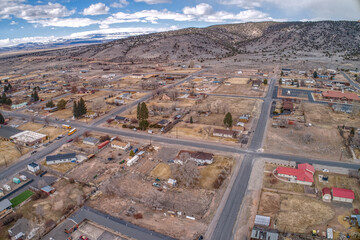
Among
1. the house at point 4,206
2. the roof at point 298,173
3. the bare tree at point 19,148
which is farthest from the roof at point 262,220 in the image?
the bare tree at point 19,148

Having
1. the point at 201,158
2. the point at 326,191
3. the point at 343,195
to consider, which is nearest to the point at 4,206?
the point at 201,158

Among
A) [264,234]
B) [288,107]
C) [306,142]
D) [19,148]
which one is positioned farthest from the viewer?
[288,107]

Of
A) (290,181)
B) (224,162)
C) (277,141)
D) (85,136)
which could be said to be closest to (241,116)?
(277,141)

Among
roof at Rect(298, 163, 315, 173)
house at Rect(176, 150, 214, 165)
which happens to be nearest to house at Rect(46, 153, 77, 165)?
house at Rect(176, 150, 214, 165)

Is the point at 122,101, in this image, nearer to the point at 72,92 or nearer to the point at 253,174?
the point at 72,92

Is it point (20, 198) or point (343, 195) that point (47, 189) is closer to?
point (20, 198)

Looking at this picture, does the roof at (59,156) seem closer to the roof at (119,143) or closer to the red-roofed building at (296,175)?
the roof at (119,143)
